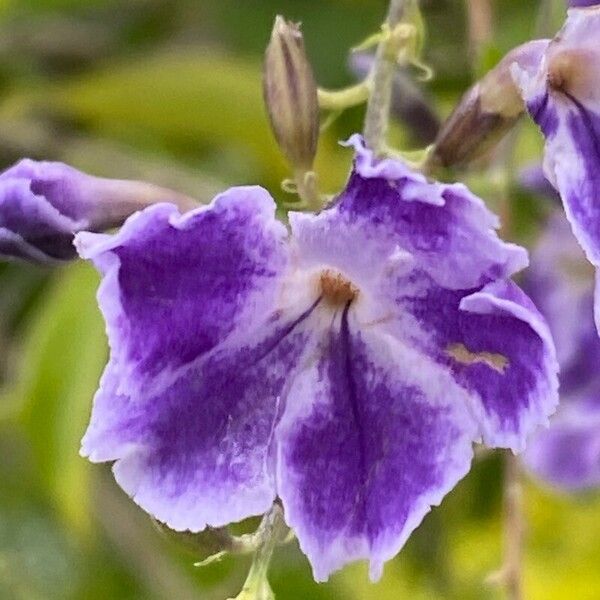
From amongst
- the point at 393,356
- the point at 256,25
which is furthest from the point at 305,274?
the point at 256,25

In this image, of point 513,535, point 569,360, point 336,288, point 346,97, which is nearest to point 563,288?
point 569,360

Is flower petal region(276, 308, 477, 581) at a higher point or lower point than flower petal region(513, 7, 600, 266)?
lower

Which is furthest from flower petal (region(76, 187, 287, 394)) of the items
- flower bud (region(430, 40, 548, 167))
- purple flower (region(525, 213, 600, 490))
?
purple flower (region(525, 213, 600, 490))

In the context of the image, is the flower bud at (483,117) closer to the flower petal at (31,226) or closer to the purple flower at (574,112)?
the purple flower at (574,112)

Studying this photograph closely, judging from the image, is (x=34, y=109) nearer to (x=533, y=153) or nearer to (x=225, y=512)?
(x=533, y=153)

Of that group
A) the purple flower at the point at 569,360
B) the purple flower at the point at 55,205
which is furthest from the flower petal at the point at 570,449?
the purple flower at the point at 55,205

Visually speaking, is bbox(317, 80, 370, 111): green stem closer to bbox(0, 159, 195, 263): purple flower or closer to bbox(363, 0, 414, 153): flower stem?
bbox(363, 0, 414, 153): flower stem
